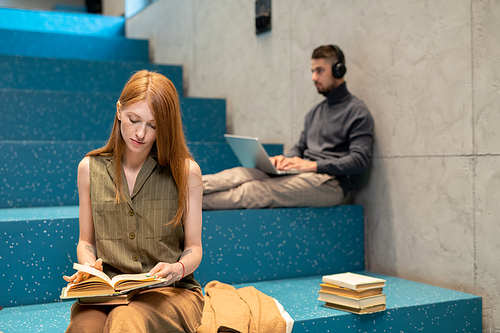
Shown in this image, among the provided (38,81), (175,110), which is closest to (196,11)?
(38,81)

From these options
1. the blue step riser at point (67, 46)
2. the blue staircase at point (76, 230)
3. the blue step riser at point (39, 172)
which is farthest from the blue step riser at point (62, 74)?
the blue step riser at point (39, 172)

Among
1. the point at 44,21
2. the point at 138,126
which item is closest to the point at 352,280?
the point at 138,126

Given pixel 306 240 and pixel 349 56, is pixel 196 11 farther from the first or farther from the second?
pixel 306 240

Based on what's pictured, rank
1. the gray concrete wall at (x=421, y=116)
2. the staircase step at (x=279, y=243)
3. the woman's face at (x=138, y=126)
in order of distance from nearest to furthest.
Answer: the woman's face at (x=138, y=126) → the gray concrete wall at (x=421, y=116) → the staircase step at (x=279, y=243)

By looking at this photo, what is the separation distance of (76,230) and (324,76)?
1.26 meters

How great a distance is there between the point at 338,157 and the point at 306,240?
1.35 ft

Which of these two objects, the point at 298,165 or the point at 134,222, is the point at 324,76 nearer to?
the point at 298,165

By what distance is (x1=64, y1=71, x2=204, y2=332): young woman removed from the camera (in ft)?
4.04

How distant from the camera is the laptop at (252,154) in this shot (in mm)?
2088

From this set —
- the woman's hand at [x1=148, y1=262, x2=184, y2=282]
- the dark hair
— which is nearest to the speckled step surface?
the woman's hand at [x1=148, y1=262, x2=184, y2=282]

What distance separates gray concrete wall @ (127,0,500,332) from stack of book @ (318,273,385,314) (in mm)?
459

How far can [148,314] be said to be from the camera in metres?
1.14

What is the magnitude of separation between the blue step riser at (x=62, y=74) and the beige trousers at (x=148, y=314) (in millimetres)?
2123

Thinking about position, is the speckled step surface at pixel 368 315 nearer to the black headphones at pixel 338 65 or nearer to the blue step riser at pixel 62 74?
the black headphones at pixel 338 65
